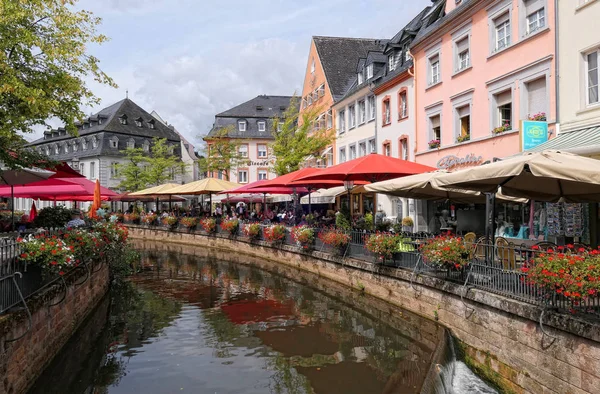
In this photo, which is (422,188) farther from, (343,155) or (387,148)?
(343,155)

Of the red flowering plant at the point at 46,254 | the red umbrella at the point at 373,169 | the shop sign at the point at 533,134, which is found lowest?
the red flowering plant at the point at 46,254

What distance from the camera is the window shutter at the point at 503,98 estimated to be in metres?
17.5

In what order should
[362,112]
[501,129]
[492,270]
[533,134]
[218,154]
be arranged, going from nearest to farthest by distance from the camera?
1. [492,270]
2. [533,134]
3. [501,129]
4. [362,112]
5. [218,154]

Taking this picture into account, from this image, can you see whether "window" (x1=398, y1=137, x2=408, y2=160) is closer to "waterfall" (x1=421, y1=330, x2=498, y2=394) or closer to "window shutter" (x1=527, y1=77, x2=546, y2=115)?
"window shutter" (x1=527, y1=77, x2=546, y2=115)

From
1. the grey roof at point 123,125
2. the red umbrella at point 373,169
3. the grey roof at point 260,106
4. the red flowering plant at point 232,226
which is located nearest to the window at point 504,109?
the red umbrella at point 373,169

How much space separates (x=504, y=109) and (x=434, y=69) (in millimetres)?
5347

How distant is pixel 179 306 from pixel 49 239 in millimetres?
6385

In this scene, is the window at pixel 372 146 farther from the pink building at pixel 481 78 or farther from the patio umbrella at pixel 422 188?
the patio umbrella at pixel 422 188

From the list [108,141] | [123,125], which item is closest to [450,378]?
[108,141]

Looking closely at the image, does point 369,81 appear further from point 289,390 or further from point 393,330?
point 289,390

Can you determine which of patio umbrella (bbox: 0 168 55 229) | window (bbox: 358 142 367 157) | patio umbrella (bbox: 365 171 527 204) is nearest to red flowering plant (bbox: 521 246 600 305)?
patio umbrella (bbox: 365 171 527 204)

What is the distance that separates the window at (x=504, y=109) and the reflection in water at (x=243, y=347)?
8.45m

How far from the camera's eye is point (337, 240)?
16.4 metres

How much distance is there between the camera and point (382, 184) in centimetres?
1341
